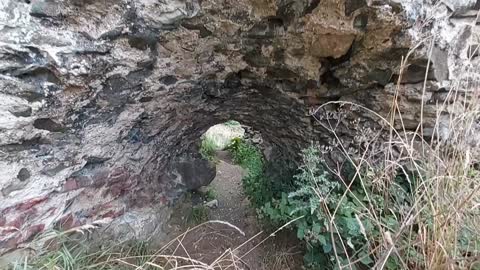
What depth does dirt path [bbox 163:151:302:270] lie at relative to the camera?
2.31 m

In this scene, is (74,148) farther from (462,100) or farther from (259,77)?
(462,100)

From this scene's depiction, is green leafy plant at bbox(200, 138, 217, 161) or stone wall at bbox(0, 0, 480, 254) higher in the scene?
stone wall at bbox(0, 0, 480, 254)

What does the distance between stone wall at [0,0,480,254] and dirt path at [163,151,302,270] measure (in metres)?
0.64

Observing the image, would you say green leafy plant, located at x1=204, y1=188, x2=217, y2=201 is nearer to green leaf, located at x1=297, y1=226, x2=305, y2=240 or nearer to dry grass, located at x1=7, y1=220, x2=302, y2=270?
dry grass, located at x1=7, y1=220, x2=302, y2=270

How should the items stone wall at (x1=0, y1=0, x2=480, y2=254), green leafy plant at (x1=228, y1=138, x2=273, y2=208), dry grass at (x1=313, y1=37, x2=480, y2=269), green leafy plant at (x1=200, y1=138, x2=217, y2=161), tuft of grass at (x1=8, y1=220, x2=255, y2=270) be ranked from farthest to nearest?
green leafy plant at (x1=200, y1=138, x2=217, y2=161) → green leafy plant at (x1=228, y1=138, x2=273, y2=208) → tuft of grass at (x1=8, y1=220, x2=255, y2=270) → stone wall at (x1=0, y1=0, x2=480, y2=254) → dry grass at (x1=313, y1=37, x2=480, y2=269)

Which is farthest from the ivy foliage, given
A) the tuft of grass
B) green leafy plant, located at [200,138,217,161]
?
green leafy plant, located at [200,138,217,161]

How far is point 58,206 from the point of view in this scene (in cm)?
182

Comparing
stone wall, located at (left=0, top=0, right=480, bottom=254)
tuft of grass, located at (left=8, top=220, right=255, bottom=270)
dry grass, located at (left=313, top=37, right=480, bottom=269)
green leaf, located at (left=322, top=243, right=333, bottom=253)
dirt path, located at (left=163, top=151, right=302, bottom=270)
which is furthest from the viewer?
dirt path, located at (left=163, top=151, right=302, bottom=270)

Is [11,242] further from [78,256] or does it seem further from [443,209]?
[443,209]

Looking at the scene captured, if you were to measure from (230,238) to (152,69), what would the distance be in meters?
1.37

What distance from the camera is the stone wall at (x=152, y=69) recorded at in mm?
1447

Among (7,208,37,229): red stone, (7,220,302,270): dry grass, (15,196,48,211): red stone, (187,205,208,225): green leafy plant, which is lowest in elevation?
(187,205,208,225): green leafy plant

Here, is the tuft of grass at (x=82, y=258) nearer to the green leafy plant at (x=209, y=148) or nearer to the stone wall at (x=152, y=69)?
the stone wall at (x=152, y=69)

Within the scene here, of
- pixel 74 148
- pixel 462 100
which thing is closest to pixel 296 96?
pixel 462 100
